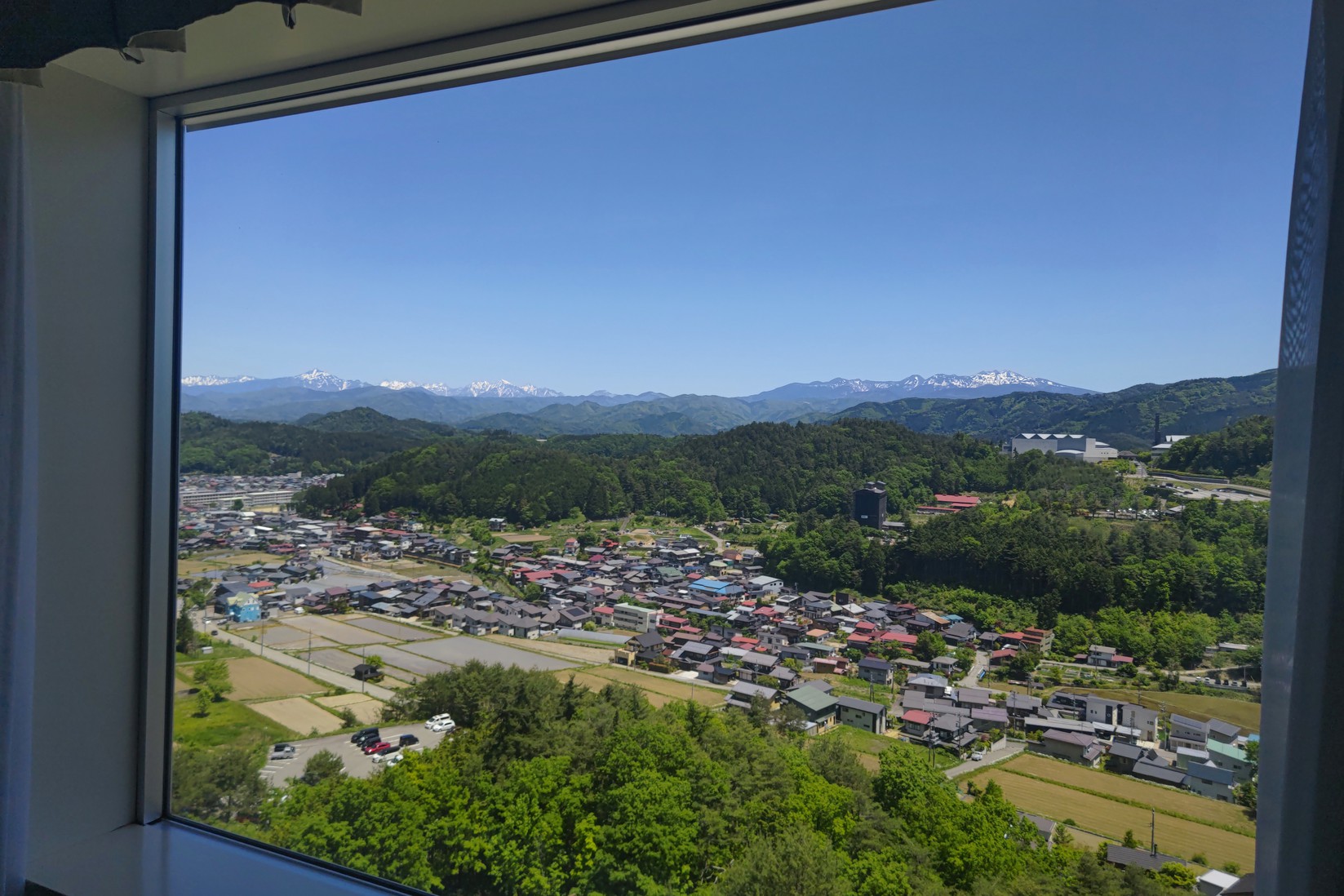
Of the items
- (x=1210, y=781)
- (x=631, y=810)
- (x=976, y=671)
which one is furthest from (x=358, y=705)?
(x=1210, y=781)

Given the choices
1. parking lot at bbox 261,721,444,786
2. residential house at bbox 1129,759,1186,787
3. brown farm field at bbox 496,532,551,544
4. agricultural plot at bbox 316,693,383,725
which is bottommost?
parking lot at bbox 261,721,444,786

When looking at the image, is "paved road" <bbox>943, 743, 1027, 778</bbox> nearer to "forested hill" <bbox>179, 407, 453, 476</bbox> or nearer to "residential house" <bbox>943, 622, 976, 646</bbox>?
"residential house" <bbox>943, 622, 976, 646</bbox>

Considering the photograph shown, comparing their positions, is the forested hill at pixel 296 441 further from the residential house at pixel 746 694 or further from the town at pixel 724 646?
the residential house at pixel 746 694

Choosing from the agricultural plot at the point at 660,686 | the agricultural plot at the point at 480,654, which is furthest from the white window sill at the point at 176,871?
the agricultural plot at the point at 660,686

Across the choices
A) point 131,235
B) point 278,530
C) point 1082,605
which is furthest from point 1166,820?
point 131,235

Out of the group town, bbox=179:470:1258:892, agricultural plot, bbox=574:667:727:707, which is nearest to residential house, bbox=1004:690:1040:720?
town, bbox=179:470:1258:892

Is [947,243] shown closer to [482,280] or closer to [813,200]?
[813,200]
